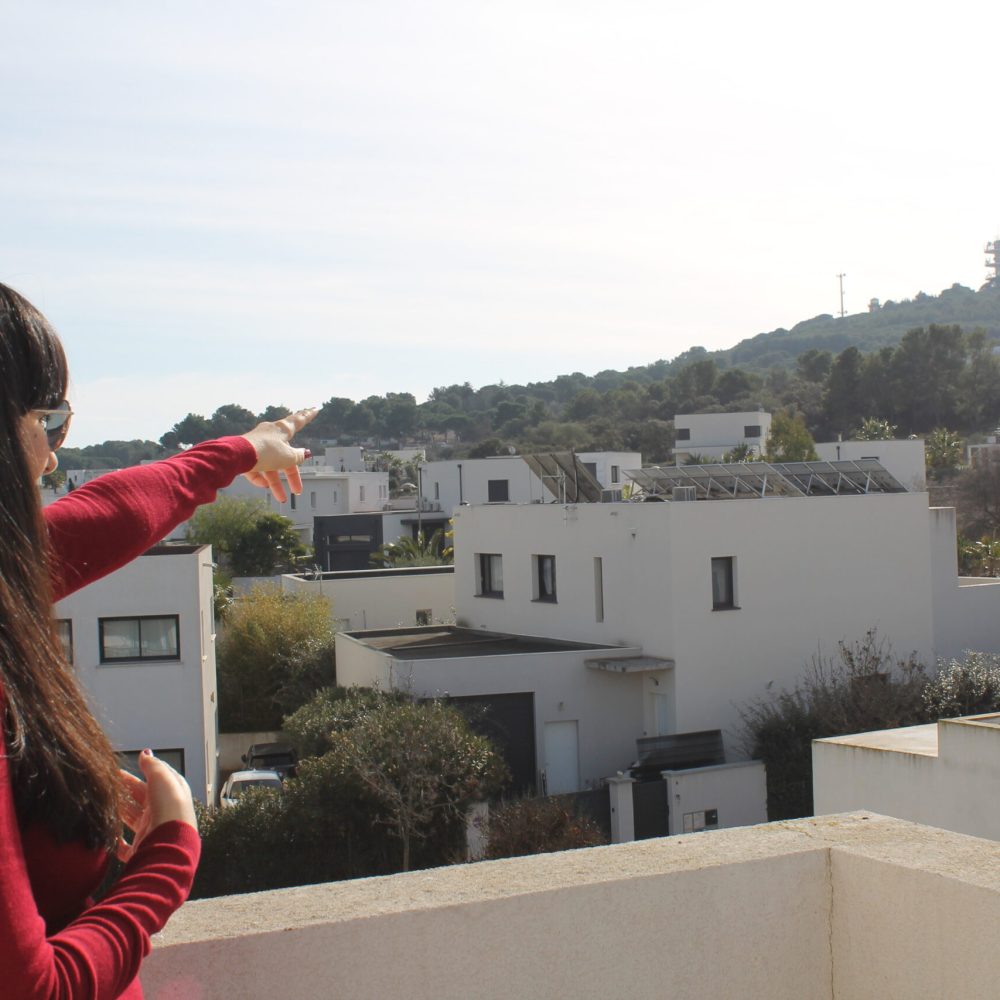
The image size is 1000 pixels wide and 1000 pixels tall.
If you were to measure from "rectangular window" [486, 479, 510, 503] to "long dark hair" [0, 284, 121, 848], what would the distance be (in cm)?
5312

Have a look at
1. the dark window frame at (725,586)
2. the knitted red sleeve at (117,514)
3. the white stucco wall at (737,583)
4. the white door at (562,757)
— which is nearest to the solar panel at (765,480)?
the white stucco wall at (737,583)

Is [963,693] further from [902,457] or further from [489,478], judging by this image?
[489,478]

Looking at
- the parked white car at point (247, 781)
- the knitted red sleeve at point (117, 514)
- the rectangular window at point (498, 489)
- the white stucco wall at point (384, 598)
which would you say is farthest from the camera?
the rectangular window at point (498, 489)

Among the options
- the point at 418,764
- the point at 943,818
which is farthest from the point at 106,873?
the point at 418,764

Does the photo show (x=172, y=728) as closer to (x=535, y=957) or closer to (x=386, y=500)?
(x=535, y=957)

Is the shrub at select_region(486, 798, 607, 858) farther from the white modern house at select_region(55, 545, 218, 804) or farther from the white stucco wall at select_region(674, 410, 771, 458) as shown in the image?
the white stucco wall at select_region(674, 410, 771, 458)

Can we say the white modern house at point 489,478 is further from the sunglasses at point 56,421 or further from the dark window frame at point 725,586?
the sunglasses at point 56,421

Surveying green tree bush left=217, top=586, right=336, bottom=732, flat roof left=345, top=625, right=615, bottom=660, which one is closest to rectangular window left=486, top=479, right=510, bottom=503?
green tree bush left=217, top=586, right=336, bottom=732

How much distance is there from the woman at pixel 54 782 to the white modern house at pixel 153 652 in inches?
767

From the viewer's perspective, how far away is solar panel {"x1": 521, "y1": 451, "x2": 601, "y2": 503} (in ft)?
84.0

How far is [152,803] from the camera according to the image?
1570 millimetres

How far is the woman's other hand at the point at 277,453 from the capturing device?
204 centimetres

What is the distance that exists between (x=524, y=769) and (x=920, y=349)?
60.0 metres

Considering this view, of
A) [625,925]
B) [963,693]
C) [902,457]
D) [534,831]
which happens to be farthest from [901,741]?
[902,457]
